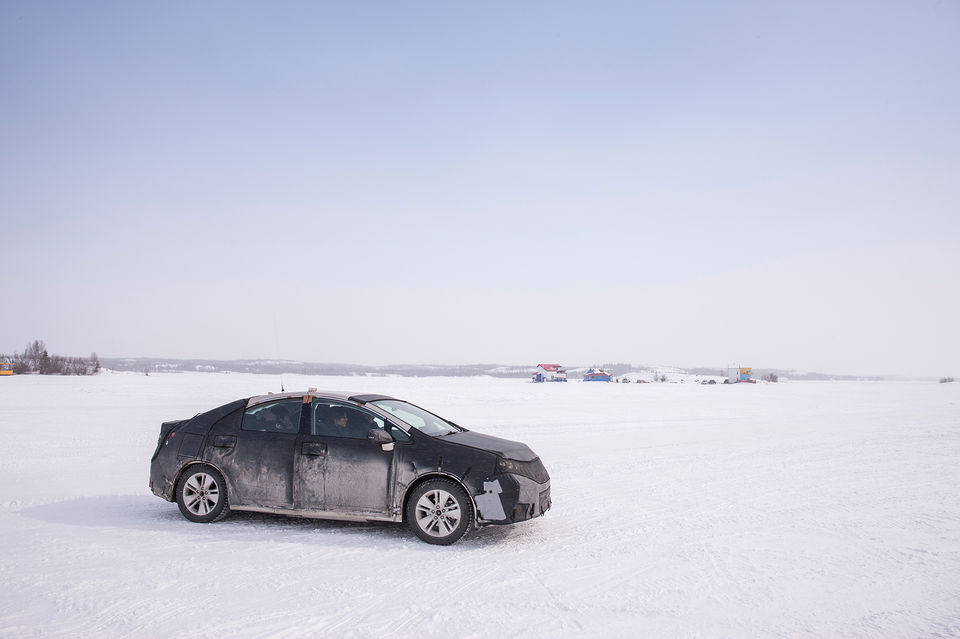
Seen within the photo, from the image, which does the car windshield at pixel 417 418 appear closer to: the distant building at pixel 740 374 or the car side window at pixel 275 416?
the car side window at pixel 275 416

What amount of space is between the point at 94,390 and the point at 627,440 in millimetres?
29836

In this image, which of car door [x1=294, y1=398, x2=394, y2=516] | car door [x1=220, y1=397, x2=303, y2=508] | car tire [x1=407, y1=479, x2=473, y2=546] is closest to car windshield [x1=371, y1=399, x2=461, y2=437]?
car door [x1=294, y1=398, x2=394, y2=516]

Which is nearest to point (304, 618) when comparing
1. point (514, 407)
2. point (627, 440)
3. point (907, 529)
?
point (907, 529)

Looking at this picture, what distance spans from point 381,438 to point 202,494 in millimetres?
2390

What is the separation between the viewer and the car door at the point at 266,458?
306 inches

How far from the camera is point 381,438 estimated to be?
7551mm

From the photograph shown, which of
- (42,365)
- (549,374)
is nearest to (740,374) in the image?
(549,374)

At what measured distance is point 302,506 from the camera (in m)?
7.66

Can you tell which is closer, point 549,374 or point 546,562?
point 546,562

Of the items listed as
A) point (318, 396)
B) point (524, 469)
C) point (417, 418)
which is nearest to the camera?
point (524, 469)

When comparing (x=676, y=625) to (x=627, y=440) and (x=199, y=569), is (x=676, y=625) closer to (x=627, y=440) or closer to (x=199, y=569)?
(x=199, y=569)

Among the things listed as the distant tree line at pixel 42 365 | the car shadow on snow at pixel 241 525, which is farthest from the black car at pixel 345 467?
the distant tree line at pixel 42 365

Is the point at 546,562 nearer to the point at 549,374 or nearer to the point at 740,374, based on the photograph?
the point at 549,374

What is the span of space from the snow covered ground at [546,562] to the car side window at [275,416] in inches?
44.7
